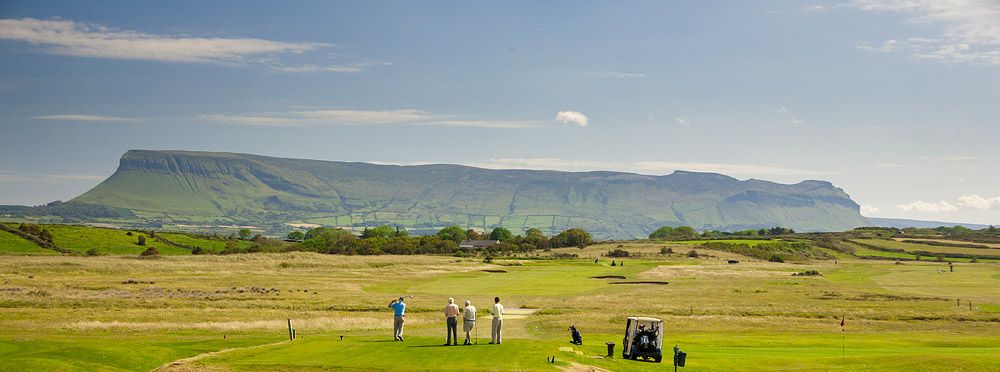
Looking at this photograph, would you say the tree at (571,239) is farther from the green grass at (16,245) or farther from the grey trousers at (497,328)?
the grey trousers at (497,328)

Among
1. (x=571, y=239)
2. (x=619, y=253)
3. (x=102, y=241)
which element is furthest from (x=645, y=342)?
(x=571, y=239)

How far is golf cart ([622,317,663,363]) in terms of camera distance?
30.0m

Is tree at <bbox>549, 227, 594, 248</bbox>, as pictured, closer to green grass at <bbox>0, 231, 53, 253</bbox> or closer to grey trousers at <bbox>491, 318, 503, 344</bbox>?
green grass at <bbox>0, 231, 53, 253</bbox>

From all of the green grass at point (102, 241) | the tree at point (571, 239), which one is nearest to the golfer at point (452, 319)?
the green grass at point (102, 241)

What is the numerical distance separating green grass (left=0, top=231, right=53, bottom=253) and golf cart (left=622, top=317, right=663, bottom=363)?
429 ft

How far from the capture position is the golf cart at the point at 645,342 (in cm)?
3005

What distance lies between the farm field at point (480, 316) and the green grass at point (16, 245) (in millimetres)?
29968

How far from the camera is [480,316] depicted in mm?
51219

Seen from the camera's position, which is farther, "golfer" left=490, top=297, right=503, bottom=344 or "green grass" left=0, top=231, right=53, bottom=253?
"green grass" left=0, top=231, right=53, bottom=253

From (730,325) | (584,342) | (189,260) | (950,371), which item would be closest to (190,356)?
(584,342)

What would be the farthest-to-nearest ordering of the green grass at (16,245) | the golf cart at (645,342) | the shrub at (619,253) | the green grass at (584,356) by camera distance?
1. the shrub at (619,253)
2. the green grass at (16,245)
3. the golf cart at (645,342)
4. the green grass at (584,356)

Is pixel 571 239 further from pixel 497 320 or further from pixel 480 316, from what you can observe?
pixel 497 320

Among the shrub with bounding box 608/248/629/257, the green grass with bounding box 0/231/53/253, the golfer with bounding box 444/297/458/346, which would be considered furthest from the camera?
the shrub with bounding box 608/248/629/257

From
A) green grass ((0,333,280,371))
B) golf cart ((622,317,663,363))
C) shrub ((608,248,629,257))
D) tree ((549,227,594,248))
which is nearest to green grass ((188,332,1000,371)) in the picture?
golf cart ((622,317,663,363))
